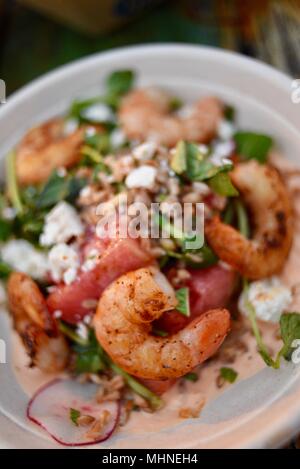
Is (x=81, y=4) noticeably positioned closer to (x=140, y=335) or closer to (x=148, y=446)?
(x=140, y=335)

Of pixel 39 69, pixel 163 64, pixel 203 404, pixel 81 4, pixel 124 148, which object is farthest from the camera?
pixel 39 69

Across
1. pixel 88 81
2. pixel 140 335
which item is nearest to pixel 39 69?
pixel 88 81

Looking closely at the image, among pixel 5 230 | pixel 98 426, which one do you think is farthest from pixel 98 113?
pixel 98 426

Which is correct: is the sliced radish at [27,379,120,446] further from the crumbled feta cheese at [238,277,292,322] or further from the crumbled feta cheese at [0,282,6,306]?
the crumbled feta cheese at [238,277,292,322]

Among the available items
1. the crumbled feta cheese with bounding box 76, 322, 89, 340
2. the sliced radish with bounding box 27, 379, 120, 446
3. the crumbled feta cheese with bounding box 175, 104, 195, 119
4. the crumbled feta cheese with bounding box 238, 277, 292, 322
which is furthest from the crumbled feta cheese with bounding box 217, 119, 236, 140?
the sliced radish with bounding box 27, 379, 120, 446

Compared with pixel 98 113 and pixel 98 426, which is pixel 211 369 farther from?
pixel 98 113

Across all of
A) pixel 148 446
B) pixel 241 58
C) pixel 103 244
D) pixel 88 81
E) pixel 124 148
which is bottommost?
pixel 148 446
